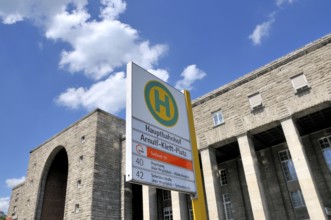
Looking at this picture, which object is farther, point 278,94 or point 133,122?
point 278,94

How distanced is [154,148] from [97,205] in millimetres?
18095

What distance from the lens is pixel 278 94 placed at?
1827 centimetres

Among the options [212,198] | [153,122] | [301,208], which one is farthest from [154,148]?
[301,208]

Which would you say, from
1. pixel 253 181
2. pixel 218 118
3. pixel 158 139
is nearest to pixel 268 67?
pixel 218 118

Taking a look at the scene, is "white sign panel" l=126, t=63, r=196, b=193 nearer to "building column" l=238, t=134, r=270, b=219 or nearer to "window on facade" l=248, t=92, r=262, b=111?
"building column" l=238, t=134, r=270, b=219

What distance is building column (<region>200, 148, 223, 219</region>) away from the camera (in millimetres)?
18438

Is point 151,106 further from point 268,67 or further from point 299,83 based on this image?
point 268,67

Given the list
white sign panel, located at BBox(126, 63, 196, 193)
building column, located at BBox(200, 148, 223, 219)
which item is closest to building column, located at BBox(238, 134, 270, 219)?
building column, located at BBox(200, 148, 223, 219)

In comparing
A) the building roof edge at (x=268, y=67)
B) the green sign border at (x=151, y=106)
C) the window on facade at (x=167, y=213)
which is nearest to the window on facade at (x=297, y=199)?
the building roof edge at (x=268, y=67)

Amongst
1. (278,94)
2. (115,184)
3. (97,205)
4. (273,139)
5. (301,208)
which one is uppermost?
(278,94)

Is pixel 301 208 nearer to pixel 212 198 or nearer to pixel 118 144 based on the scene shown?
pixel 212 198

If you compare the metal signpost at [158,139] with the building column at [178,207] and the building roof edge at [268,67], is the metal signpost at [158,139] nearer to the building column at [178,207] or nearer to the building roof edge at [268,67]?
the building roof edge at [268,67]

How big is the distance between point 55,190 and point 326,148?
27.0m

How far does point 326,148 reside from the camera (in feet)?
66.7
